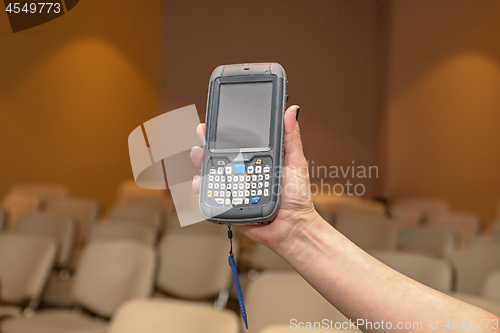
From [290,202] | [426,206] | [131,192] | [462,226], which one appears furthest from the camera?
[131,192]

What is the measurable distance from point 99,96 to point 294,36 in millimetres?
2509

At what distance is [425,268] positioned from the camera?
1823mm

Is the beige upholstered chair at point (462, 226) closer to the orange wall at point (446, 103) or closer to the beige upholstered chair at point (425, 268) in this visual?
the orange wall at point (446, 103)

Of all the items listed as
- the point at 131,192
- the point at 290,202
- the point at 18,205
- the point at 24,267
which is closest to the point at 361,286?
the point at 290,202

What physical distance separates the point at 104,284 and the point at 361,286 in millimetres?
1857

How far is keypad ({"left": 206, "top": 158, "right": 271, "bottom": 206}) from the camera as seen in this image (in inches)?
29.3

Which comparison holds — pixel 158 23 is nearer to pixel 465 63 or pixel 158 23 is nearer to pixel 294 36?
pixel 294 36

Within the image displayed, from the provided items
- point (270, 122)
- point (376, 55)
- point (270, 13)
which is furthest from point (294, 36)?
point (270, 122)

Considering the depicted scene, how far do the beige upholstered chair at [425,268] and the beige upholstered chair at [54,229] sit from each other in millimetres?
2126

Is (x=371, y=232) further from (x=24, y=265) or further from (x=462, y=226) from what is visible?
(x=24, y=265)

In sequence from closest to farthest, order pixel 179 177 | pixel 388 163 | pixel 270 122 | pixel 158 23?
pixel 270 122, pixel 179 177, pixel 158 23, pixel 388 163

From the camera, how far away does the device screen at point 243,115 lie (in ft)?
2.56

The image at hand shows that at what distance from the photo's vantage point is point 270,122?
30.2 inches

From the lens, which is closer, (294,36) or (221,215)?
(221,215)
